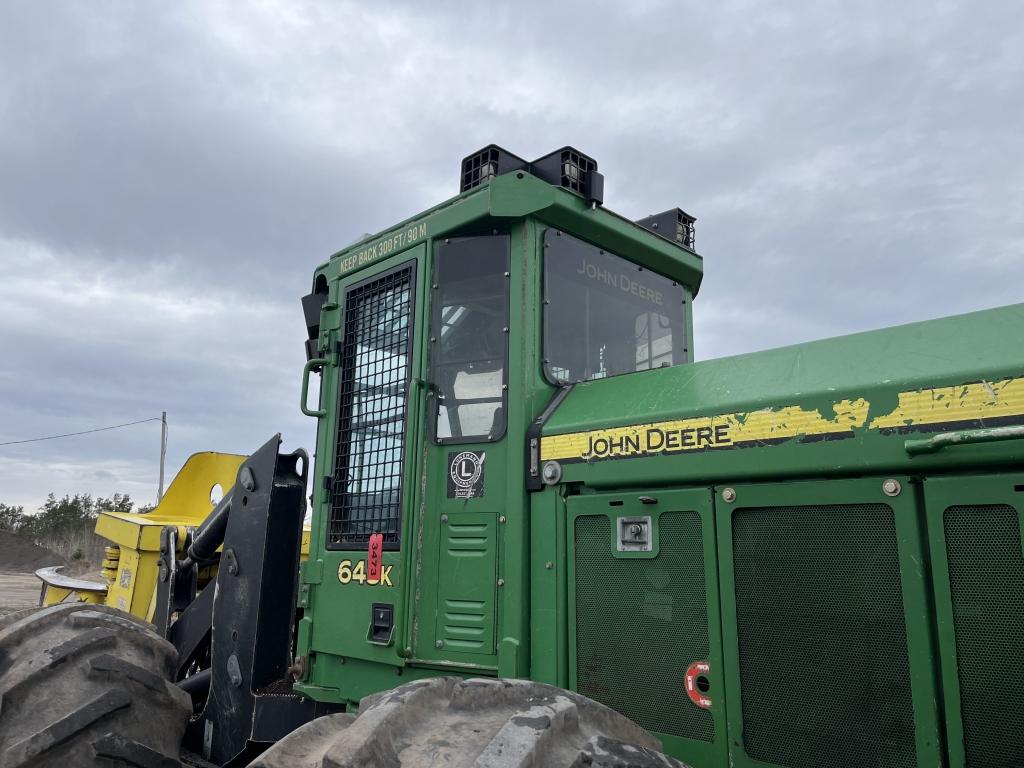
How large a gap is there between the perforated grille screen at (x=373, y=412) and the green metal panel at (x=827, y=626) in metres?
1.67

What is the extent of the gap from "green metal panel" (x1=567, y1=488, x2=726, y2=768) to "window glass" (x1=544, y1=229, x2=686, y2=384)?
803mm

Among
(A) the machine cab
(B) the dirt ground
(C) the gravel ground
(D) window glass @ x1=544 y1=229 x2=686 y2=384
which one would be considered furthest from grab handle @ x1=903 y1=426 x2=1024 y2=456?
(B) the dirt ground

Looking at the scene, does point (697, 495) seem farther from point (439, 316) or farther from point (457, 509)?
point (439, 316)

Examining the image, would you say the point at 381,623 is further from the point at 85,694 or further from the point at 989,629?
the point at 989,629

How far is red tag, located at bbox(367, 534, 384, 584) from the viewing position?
12.3 ft

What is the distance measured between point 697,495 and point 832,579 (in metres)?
0.52

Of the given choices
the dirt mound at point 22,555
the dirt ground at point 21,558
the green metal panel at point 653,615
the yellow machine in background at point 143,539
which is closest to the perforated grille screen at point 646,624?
the green metal panel at point 653,615

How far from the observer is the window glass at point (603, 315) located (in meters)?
3.70

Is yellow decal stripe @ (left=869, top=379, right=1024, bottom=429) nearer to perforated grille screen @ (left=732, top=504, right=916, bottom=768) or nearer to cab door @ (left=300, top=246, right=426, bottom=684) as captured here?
perforated grille screen @ (left=732, top=504, right=916, bottom=768)

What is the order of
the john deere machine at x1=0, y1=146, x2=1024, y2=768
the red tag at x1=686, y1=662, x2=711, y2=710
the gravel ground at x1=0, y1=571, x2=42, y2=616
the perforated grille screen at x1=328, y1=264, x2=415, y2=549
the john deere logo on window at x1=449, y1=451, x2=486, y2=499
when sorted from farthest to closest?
1. the gravel ground at x1=0, y1=571, x2=42, y2=616
2. the perforated grille screen at x1=328, y1=264, x2=415, y2=549
3. the john deere logo on window at x1=449, y1=451, x2=486, y2=499
4. the red tag at x1=686, y1=662, x2=711, y2=710
5. the john deere machine at x1=0, y1=146, x2=1024, y2=768

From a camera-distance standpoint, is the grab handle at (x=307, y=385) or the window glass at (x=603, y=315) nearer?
the window glass at (x=603, y=315)

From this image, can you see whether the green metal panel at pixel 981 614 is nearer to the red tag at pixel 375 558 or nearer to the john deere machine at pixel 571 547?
the john deere machine at pixel 571 547

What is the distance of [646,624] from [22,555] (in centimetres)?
3477

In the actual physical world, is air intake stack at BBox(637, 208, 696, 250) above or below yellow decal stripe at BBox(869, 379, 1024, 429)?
above
